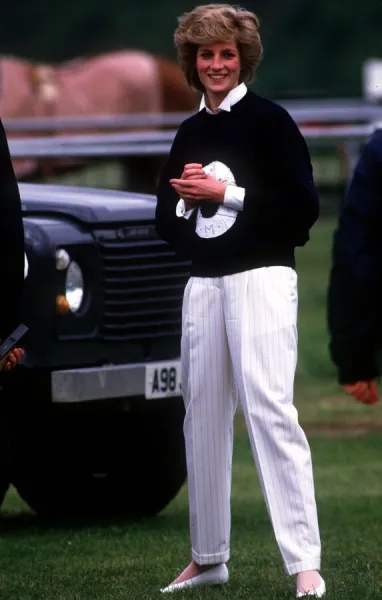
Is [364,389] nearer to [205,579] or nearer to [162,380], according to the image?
[205,579]

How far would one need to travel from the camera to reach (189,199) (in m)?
6.03

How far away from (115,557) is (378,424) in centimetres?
412

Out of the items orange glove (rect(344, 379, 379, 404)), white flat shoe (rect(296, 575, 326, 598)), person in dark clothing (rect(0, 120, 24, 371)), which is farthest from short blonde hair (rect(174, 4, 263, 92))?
white flat shoe (rect(296, 575, 326, 598))

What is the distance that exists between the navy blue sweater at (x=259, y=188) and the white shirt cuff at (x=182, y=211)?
0.02m

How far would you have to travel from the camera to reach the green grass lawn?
6410 mm

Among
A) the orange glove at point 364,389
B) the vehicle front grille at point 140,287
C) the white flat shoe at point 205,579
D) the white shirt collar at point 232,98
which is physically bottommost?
the white flat shoe at point 205,579

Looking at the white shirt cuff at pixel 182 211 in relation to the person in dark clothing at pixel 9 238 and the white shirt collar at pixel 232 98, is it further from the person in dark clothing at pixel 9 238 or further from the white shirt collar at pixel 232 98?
the person in dark clothing at pixel 9 238

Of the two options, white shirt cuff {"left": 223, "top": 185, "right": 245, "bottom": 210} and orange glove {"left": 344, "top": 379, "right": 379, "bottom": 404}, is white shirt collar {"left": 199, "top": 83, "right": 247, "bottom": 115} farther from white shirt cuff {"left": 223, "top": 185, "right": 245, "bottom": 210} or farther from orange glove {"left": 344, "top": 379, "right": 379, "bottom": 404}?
orange glove {"left": 344, "top": 379, "right": 379, "bottom": 404}

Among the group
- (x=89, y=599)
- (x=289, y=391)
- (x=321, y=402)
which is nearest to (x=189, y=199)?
(x=289, y=391)

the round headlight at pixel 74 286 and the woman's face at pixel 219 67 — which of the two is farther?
the round headlight at pixel 74 286

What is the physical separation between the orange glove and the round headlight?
8.38ft

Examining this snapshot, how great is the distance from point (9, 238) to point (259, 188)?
1163 mm

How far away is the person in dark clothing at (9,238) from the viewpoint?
5.06 metres

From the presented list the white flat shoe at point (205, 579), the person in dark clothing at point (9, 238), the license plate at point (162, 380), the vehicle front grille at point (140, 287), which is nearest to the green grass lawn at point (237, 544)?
the white flat shoe at point (205, 579)
